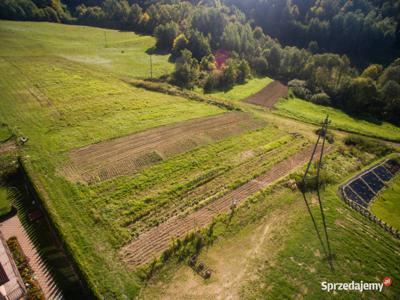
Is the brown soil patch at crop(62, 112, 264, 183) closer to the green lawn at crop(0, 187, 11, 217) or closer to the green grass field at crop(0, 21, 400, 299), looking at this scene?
the green grass field at crop(0, 21, 400, 299)

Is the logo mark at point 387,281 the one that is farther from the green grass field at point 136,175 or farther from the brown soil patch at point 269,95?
the brown soil patch at point 269,95

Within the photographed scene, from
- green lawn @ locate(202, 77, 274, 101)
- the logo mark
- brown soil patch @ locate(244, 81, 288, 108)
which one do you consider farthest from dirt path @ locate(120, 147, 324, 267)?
green lawn @ locate(202, 77, 274, 101)

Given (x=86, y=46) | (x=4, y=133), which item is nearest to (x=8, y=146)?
(x=4, y=133)

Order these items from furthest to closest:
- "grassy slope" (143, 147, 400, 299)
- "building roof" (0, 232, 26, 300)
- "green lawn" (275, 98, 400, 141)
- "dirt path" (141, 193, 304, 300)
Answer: "green lawn" (275, 98, 400, 141)
"grassy slope" (143, 147, 400, 299)
"dirt path" (141, 193, 304, 300)
"building roof" (0, 232, 26, 300)

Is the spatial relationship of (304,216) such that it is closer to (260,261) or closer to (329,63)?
(260,261)

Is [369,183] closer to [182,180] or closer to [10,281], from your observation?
[182,180]

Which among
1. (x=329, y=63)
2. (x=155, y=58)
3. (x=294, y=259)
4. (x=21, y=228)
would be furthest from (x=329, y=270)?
(x=155, y=58)
